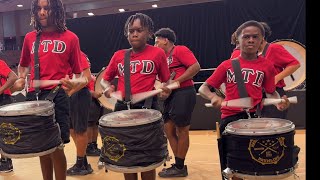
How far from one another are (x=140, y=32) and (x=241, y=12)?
19.0 feet

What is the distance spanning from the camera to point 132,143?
2.01 metres

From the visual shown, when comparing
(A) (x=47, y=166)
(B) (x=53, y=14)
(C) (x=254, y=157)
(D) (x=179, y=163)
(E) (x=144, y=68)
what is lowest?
(D) (x=179, y=163)

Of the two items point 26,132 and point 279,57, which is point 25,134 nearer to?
point 26,132

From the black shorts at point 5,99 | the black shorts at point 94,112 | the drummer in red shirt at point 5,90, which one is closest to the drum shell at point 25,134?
the drummer in red shirt at point 5,90

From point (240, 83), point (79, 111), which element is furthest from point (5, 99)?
point (240, 83)

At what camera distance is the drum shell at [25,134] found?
2.13 metres

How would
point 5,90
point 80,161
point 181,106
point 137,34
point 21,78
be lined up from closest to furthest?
point 137,34 → point 21,78 → point 5,90 → point 181,106 → point 80,161

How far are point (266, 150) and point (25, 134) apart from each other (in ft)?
4.58

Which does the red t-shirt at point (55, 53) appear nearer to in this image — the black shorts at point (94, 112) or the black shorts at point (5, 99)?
the black shorts at point (5, 99)

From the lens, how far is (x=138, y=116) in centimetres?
215

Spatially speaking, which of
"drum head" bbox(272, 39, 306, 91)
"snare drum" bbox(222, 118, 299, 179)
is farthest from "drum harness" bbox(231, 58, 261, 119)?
"drum head" bbox(272, 39, 306, 91)

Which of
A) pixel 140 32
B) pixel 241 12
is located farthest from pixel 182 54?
pixel 241 12

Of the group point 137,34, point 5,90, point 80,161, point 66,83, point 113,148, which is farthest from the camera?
point 80,161

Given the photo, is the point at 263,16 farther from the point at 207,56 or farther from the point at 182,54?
the point at 182,54
